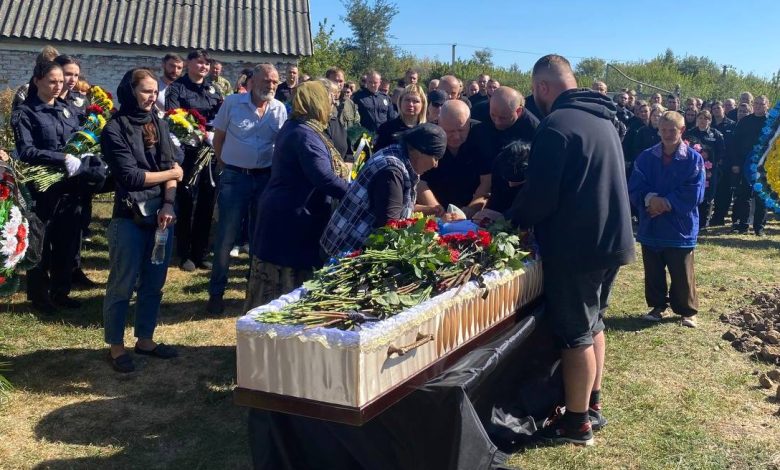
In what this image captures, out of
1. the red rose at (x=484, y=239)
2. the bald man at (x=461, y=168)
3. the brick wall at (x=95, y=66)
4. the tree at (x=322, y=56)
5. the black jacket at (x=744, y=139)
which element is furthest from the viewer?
the tree at (x=322, y=56)

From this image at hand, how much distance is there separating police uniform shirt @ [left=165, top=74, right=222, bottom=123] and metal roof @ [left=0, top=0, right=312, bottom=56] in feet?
24.6

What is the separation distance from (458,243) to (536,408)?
3.97 feet

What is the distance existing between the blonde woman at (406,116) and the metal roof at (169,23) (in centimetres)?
927

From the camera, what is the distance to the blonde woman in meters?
6.00

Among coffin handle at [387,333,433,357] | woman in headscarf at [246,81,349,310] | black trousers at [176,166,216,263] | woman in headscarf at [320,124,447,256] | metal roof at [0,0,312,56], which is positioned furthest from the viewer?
metal roof at [0,0,312,56]

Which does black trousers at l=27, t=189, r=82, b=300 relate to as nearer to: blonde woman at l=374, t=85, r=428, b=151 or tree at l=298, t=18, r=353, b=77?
blonde woman at l=374, t=85, r=428, b=151

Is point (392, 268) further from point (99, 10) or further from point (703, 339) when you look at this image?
point (99, 10)

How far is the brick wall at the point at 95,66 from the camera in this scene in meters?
14.2

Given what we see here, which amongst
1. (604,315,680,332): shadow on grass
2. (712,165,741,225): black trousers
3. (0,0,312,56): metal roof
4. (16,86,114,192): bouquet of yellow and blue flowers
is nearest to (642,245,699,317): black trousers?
(604,315,680,332): shadow on grass

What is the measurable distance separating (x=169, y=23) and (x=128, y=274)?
39.0 feet

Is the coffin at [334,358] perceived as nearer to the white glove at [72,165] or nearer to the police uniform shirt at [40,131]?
the white glove at [72,165]

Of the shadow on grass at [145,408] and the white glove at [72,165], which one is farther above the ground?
the white glove at [72,165]

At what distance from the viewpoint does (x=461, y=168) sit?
5.35m

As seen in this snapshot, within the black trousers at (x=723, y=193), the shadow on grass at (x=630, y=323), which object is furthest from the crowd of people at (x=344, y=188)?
the black trousers at (x=723, y=193)
